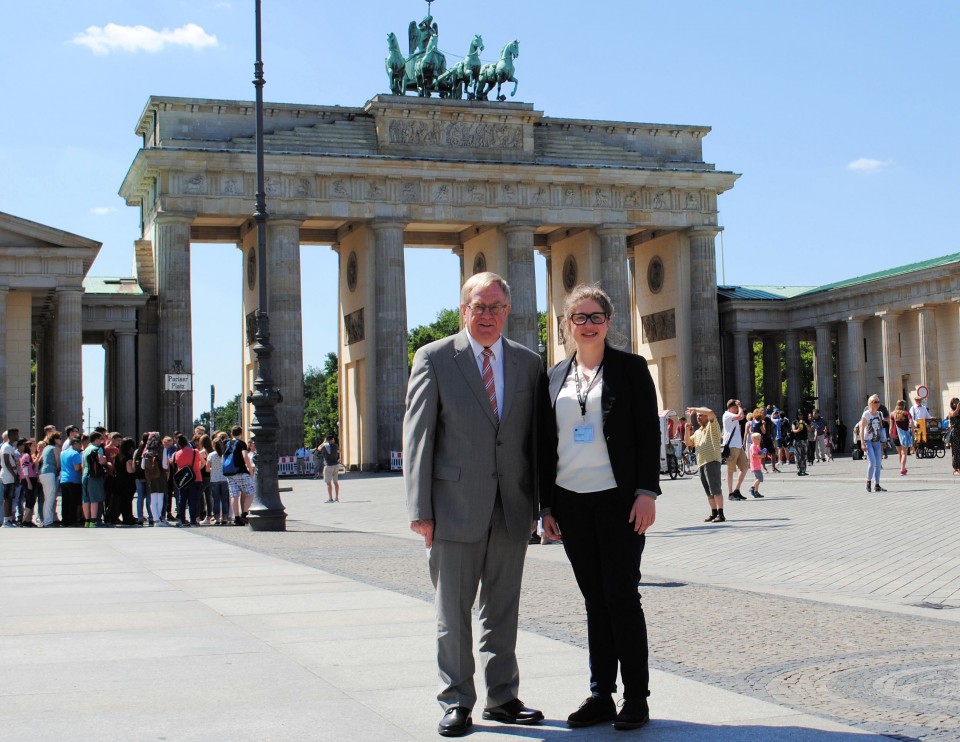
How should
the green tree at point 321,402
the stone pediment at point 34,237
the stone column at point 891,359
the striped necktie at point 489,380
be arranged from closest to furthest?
the striped necktie at point 489,380 → the stone pediment at point 34,237 → the stone column at point 891,359 → the green tree at point 321,402

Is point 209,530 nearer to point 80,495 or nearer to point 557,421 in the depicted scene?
point 80,495

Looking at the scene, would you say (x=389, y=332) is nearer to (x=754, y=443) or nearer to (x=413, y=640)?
(x=754, y=443)

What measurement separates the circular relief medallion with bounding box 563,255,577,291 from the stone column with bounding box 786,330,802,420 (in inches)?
466

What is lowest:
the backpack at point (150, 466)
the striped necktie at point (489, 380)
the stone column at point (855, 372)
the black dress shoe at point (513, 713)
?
the black dress shoe at point (513, 713)

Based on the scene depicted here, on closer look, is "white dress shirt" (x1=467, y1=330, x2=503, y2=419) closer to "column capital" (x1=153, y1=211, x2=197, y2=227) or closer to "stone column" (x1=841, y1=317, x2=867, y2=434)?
"column capital" (x1=153, y1=211, x2=197, y2=227)

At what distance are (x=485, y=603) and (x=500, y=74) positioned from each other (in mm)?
61730

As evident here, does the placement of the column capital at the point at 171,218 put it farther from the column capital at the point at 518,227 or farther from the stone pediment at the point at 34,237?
the column capital at the point at 518,227

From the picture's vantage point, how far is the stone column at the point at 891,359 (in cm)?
5938

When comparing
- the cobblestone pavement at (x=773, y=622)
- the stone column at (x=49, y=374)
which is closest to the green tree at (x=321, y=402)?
the stone column at (x=49, y=374)

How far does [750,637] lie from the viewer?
30.5ft

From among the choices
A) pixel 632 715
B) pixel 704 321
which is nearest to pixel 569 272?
Answer: pixel 704 321

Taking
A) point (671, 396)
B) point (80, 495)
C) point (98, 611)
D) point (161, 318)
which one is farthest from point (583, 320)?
point (671, 396)

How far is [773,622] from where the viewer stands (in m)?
10.1

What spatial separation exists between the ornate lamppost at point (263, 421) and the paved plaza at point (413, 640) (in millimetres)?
4639
